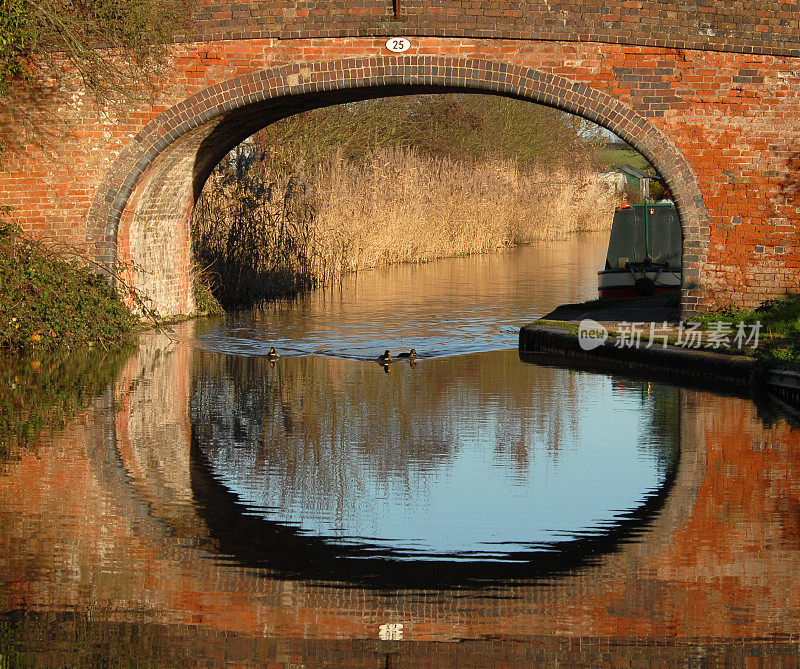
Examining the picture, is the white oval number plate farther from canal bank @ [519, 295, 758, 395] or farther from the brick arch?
canal bank @ [519, 295, 758, 395]

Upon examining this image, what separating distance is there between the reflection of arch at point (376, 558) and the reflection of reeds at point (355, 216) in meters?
14.0

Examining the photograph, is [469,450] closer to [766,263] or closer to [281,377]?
[281,377]

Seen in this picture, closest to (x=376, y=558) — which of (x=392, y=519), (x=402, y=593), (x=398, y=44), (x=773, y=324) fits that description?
(x=402, y=593)

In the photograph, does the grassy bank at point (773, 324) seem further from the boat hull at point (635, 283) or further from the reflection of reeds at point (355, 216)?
the reflection of reeds at point (355, 216)

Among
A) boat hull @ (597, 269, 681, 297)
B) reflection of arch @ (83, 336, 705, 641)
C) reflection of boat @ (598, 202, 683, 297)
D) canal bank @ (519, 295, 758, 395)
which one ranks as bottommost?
reflection of arch @ (83, 336, 705, 641)

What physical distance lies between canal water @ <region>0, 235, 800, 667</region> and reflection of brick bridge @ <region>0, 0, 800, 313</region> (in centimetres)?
311

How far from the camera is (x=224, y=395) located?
1202cm

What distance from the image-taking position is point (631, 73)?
1509cm

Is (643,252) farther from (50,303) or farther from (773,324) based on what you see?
(50,303)

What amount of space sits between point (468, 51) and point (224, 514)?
9.18 m

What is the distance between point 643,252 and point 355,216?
713 cm

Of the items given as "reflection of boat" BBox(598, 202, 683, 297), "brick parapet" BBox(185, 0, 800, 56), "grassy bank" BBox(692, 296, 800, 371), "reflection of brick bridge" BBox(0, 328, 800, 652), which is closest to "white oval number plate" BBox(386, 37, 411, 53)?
"brick parapet" BBox(185, 0, 800, 56)

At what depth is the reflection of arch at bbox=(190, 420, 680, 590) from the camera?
600cm

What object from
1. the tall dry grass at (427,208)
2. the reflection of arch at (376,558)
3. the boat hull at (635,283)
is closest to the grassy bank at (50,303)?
the reflection of arch at (376,558)
